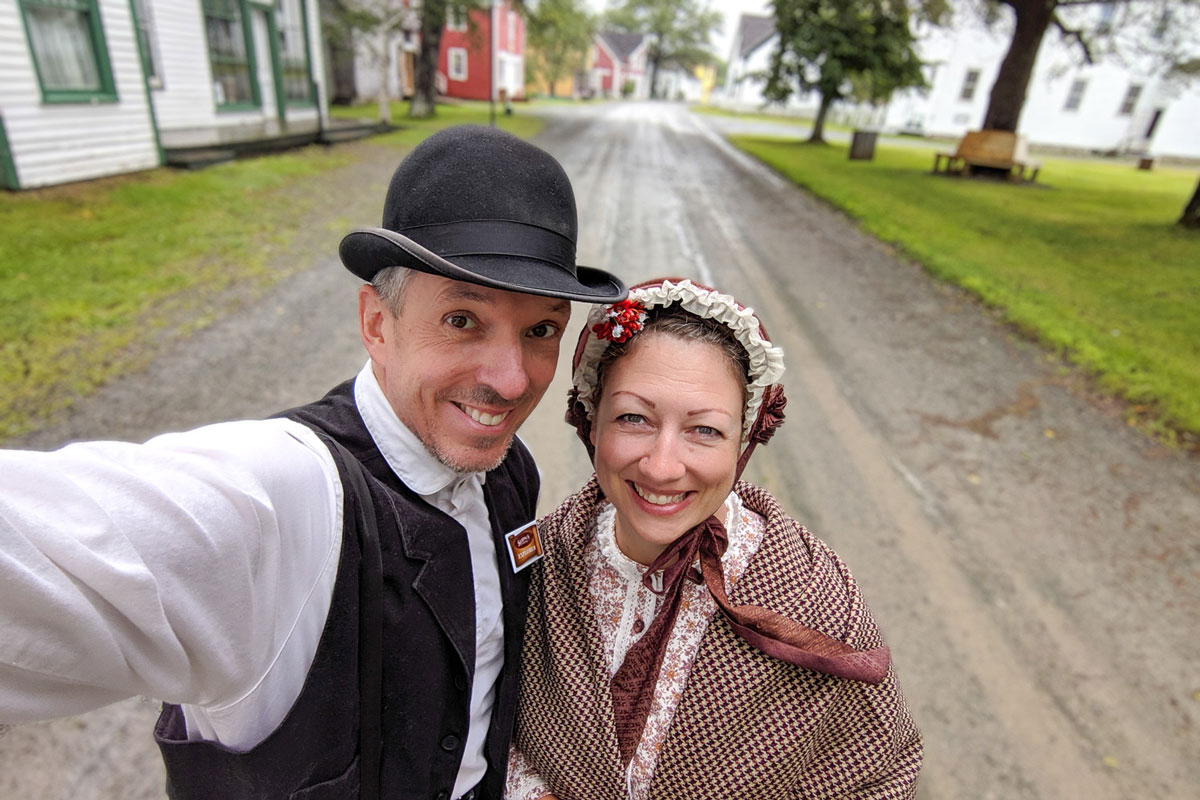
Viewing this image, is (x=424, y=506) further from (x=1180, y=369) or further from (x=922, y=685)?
(x=1180, y=369)

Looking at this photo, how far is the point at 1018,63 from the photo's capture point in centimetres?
1692

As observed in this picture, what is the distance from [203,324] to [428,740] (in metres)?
5.71

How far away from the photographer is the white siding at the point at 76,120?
27.3 ft

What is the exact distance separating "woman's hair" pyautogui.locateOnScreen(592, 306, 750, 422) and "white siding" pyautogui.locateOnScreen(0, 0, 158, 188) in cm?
1101

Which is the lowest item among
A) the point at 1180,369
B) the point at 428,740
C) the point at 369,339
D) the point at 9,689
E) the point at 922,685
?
the point at 922,685

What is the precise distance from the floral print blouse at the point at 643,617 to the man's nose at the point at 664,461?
0.30m

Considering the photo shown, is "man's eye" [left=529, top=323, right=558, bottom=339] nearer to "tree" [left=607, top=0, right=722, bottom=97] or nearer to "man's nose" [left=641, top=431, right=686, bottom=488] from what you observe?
"man's nose" [left=641, top=431, right=686, bottom=488]

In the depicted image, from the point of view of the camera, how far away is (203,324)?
5.77 m

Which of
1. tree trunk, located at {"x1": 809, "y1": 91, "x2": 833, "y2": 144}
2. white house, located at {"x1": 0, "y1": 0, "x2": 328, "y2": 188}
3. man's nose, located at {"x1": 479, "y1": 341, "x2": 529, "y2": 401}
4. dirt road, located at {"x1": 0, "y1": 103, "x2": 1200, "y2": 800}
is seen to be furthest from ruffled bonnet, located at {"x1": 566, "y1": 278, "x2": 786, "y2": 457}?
tree trunk, located at {"x1": 809, "y1": 91, "x2": 833, "y2": 144}

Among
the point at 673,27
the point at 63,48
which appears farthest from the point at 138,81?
the point at 673,27

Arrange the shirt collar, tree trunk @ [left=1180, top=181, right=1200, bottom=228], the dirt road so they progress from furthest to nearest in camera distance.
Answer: tree trunk @ [left=1180, top=181, right=1200, bottom=228]
the dirt road
the shirt collar

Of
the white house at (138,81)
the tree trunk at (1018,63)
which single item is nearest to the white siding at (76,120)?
the white house at (138,81)

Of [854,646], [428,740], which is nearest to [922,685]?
[854,646]

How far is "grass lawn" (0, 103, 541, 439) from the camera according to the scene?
4777 mm
